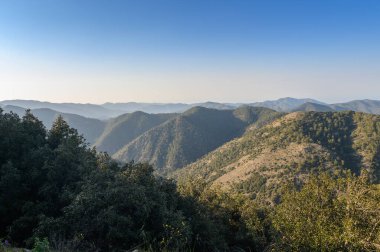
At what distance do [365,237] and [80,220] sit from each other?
19.0 meters

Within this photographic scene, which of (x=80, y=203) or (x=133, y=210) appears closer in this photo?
(x=80, y=203)

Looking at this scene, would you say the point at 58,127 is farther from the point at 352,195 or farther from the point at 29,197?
the point at 352,195

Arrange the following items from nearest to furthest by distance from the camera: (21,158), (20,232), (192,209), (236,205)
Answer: (20,232) → (21,158) → (192,209) → (236,205)

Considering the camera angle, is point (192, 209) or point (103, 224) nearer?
point (103, 224)

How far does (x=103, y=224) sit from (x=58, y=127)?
28.9 m

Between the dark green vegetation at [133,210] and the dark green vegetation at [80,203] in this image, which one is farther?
the dark green vegetation at [80,203]

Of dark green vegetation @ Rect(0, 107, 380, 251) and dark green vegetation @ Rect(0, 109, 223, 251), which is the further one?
dark green vegetation @ Rect(0, 109, 223, 251)

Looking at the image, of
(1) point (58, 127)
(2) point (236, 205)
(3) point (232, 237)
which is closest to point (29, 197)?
(1) point (58, 127)

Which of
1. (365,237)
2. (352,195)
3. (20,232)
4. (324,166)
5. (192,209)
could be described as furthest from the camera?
(324,166)

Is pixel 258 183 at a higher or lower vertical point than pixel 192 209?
lower

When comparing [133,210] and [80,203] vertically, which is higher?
[80,203]

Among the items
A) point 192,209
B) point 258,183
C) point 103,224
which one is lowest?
point 258,183

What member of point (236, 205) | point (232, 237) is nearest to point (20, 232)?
point (232, 237)

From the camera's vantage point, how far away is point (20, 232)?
80.0 ft
